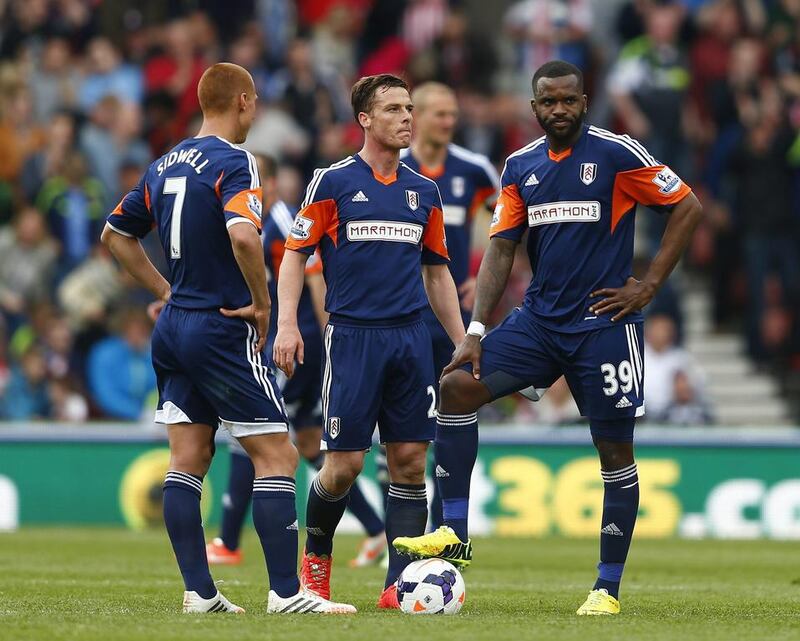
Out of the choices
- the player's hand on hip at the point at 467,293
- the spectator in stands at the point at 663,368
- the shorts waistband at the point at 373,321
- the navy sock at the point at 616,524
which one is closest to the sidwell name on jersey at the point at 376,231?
the shorts waistband at the point at 373,321

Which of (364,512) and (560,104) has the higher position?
(560,104)

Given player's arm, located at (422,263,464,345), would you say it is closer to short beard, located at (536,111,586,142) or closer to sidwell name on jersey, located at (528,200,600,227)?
sidwell name on jersey, located at (528,200,600,227)

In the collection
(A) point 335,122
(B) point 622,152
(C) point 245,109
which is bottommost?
(B) point 622,152

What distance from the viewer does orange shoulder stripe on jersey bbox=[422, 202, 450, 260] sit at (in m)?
8.70

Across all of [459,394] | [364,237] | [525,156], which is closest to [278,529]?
[459,394]

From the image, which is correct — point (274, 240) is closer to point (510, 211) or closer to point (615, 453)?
point (510, 211)

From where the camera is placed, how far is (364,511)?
38.4 feet

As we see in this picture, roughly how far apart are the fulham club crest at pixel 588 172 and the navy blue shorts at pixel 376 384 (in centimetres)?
113

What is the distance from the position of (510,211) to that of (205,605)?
8.27 ft

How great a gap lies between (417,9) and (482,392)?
13.9 meters

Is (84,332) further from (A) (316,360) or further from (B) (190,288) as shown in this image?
(B) (190,288)

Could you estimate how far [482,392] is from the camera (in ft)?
27.4

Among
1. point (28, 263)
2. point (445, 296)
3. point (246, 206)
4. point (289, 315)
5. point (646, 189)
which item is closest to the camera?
point (246, 206)

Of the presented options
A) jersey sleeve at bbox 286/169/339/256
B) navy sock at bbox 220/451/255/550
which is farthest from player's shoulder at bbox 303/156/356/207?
navy sock at bbox 220/451/255/550
